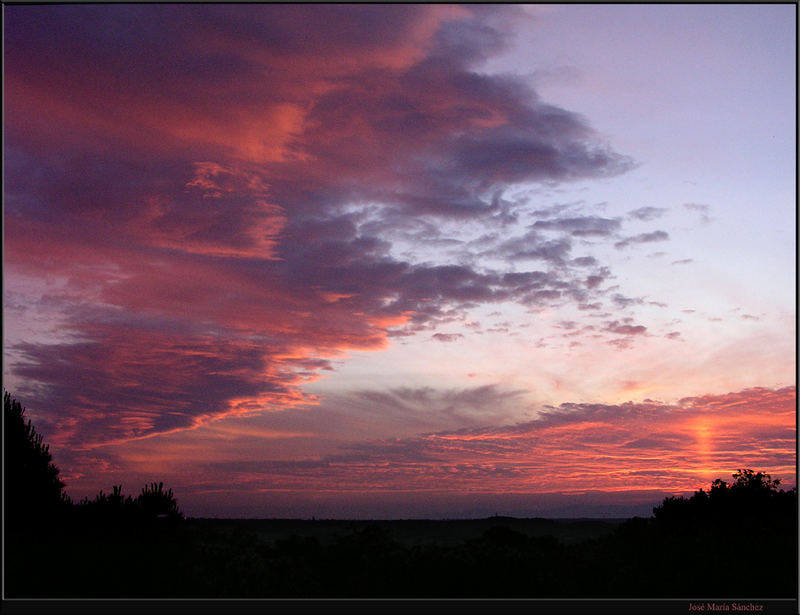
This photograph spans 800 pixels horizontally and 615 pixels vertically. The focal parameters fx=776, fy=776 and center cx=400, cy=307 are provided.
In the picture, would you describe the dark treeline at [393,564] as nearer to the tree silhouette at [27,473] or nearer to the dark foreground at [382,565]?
the dark foreground at [382,565]

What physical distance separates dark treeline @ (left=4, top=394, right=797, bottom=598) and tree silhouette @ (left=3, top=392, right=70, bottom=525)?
30.3 ft

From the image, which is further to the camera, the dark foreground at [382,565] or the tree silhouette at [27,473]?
the tree silhouette at [27,473]

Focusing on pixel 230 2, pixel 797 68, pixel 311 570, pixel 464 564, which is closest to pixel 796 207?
pixel 797 68

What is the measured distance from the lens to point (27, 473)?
3095 centimetres

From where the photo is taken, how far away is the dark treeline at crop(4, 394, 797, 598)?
16.7m

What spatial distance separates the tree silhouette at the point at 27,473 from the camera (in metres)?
29.5

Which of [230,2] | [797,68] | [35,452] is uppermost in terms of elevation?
[230,2]

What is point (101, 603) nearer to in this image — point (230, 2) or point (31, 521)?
point (230, 2)

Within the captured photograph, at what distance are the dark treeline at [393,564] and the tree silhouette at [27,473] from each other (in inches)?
363

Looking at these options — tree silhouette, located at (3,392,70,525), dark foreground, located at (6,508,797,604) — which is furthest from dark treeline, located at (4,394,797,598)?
tree silhouette, located at (3,392,70,525)

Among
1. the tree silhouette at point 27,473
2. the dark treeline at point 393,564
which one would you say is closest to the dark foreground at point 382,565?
the dark treeline at point 393,564

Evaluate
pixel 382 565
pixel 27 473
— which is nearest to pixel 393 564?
pixel 382 565

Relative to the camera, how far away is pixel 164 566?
1739 centimetres

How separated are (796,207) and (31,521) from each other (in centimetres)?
2595
